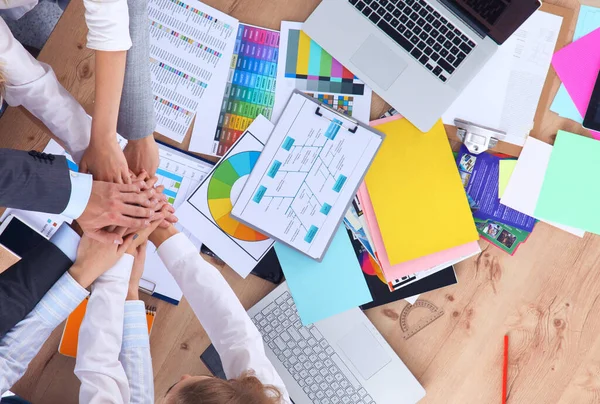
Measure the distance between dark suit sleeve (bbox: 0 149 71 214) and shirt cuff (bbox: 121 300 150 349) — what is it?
25 cm

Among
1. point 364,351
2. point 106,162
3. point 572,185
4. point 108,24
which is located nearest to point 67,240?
point 106,162

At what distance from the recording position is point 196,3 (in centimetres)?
126

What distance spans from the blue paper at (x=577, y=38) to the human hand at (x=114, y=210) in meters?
0.92

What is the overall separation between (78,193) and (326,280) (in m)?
0.54

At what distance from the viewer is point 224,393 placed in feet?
3.17

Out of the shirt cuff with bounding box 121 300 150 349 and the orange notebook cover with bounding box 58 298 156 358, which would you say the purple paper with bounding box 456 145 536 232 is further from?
the orange notebook cover with bounding box 58 298 156 358

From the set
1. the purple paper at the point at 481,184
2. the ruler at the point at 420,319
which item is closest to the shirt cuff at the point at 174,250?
the ruler at the point at 420,319

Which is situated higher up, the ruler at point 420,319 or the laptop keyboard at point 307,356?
the ruler at point 420,319

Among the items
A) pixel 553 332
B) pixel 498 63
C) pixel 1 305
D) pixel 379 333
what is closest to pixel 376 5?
pixel 498 63

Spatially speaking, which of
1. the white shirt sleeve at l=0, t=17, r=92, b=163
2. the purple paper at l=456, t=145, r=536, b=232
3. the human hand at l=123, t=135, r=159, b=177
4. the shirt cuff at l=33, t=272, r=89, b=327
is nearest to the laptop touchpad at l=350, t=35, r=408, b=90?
the purple paper at l=456, t=145, r=536, b=232

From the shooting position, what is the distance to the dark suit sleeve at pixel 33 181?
92 cm

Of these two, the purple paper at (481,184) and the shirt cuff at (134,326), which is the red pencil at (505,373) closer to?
the purple paper at (481,184)

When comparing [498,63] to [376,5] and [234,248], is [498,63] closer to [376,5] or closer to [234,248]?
[376,5]

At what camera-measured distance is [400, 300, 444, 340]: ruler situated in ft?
4.07
